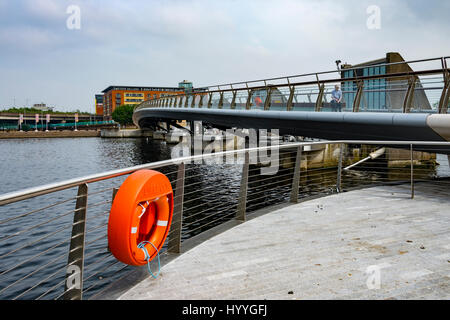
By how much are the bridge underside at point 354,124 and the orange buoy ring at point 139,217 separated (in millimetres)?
7118

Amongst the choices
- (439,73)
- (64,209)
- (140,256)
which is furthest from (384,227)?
(64,209)

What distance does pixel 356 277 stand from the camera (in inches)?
133

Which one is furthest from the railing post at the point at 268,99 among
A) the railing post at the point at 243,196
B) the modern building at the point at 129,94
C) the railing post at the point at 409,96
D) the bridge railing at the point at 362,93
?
the modern building at the point at 129,94

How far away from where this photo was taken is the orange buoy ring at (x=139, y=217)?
2.92 metres

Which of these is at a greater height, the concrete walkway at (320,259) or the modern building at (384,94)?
the modern building at (384,94)

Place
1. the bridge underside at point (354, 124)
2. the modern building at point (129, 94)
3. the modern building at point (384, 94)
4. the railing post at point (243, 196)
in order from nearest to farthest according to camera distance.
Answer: the railing post at point (243, 196) < the bridge underside at point (354, 124) < the modern building at point (384, 94) < the modern building at point (129, 94)

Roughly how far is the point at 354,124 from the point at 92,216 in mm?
8141

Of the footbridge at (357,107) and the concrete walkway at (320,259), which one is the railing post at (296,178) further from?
the footbridge at (357,107)

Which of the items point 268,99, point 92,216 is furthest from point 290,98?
point 92,216

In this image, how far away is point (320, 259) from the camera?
382cm

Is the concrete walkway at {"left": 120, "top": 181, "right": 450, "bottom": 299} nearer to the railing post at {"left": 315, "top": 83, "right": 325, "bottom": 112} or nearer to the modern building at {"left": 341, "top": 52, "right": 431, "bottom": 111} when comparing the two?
the modern building at {"left": 341, "top": 52, "right": 431, "bottom": 111}
